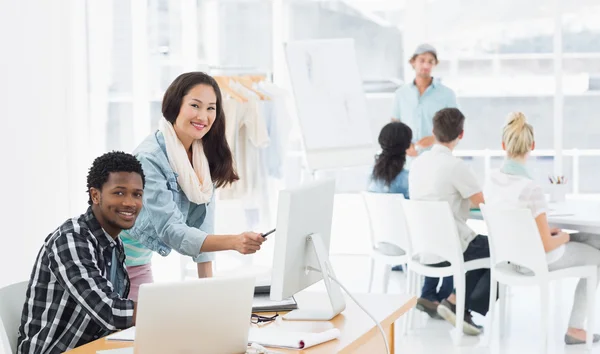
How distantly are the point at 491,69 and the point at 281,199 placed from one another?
18.6ft

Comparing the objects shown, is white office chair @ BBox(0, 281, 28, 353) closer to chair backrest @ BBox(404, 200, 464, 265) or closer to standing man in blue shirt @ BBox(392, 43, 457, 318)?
chair backrest @ BBox(404, 200, 464, 265)

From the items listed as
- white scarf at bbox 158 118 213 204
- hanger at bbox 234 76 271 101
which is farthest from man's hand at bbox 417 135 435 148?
white scarf at bbox 158 118 213 204

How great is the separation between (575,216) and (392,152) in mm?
1290

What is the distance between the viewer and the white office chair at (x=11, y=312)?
2357mm

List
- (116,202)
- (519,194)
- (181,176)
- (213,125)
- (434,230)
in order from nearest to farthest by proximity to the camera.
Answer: (116,202) < (181,176) < (213,125) < (519,194) < (434,230)

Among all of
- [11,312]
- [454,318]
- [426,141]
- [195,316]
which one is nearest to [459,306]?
[454,318]

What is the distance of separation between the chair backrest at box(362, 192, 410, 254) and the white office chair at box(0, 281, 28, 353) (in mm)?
2796

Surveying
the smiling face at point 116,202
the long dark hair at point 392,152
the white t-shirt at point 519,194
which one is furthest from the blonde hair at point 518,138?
the smiling face at point 116,202

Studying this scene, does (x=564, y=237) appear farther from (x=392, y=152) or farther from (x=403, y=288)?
(x=403, y=288)

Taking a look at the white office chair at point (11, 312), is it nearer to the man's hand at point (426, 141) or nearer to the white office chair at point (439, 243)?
the white office chair at point (439, 243)

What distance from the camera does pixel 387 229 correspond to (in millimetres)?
5121

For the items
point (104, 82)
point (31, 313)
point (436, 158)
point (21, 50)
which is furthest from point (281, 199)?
point (104, 82)

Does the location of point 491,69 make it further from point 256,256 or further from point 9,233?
point 9,233

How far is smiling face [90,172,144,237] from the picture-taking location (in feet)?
7.98
